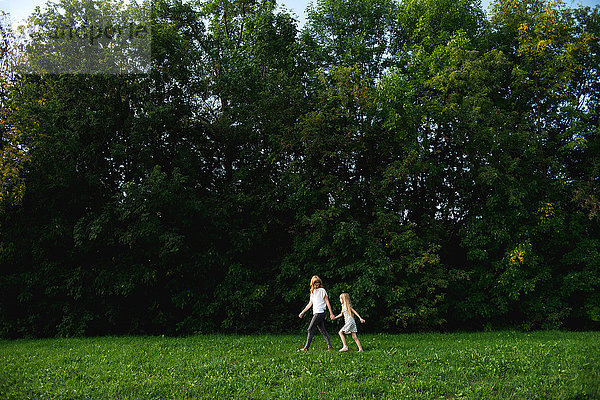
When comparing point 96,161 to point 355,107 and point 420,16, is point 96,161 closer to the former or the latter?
point 355,107

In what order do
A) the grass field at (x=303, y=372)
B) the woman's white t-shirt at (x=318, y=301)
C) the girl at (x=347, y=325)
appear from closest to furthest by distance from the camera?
the grass field at (x=303, y=372) < the girl at (x=347, y=325) < the woman's white t-shirt at (x=318, y=301)

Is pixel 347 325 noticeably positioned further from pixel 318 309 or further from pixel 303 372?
pixel 303 372

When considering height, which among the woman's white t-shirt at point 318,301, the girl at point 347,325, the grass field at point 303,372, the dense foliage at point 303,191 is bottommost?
the grass field at point 303,372

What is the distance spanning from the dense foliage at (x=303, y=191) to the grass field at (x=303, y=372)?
428 cm

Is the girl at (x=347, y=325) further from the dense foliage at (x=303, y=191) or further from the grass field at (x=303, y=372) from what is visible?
the dense foliage at (x=303, y=191)

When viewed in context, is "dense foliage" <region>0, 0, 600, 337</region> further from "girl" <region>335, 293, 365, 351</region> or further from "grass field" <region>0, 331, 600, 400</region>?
"grass field" <region>0, 331, 600, 400</region>

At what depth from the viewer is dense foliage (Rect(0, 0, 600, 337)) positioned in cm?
1631

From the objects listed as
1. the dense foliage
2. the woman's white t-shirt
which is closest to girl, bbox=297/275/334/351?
the woman's white t-shirt

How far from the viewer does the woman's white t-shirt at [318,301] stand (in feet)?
37.0

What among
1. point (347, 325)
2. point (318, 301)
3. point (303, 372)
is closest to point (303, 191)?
point (318, 301)

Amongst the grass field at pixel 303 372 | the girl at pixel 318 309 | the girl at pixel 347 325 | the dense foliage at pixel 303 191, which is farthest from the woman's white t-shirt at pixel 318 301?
the dense foliage at pixel 303 191

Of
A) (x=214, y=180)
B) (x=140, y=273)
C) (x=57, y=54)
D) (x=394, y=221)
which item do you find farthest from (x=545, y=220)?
(x=57, y=54)

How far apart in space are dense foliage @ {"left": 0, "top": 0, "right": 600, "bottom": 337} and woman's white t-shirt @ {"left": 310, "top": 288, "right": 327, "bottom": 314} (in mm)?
4307

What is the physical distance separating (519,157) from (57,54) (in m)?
19.6
